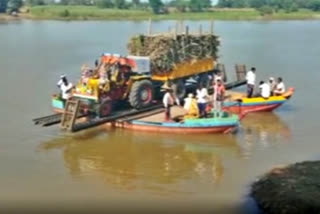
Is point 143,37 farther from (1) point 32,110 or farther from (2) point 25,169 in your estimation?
(2) point 25,169

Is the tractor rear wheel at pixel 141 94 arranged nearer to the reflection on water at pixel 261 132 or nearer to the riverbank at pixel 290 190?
the reflection on water at pixel 261 132

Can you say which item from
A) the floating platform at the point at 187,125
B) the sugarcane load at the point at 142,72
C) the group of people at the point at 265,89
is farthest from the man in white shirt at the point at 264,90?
the floating platform at the point at 187,125

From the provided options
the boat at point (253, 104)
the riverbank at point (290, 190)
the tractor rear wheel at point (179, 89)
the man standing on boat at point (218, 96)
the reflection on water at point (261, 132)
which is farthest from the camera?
the boat at point (253, 104)

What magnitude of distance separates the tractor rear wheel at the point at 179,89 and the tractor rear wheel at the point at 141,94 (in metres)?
1.09

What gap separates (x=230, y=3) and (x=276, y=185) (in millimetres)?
115850

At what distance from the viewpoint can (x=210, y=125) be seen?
1784 centimetres

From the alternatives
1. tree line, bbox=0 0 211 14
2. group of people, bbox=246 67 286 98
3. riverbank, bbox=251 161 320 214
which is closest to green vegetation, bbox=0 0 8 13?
tree line, bbox=0 0 211 14

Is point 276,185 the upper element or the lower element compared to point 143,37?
lower

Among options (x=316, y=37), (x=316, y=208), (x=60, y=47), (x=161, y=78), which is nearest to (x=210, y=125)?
(x=161, y=78)

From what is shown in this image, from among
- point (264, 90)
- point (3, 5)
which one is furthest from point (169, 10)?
point (264, 90)

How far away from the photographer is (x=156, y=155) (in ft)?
53.2

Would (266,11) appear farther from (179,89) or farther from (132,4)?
(179,89)

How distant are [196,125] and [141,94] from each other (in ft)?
8.05

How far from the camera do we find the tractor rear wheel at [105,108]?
719 inches
